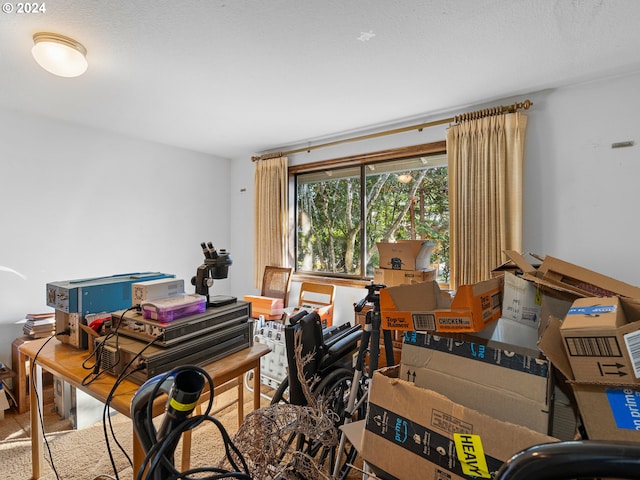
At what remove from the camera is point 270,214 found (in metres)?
3.97

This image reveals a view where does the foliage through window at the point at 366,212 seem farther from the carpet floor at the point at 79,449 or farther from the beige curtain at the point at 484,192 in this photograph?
the carpet floor at the point at 79,449

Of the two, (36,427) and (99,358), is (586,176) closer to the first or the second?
(99,358)

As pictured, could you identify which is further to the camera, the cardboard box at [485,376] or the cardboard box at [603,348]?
the cardboard box at [485,376]

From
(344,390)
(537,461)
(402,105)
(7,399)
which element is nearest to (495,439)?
(537,461)

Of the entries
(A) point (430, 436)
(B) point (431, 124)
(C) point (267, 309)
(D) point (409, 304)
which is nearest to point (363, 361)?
(D) point (409, 304)

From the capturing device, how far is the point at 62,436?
2.12 m

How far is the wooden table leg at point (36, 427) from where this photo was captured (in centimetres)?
161

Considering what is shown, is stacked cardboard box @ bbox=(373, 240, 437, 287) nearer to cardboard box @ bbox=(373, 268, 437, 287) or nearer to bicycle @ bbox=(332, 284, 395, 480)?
cardboard box @ bbox=(373, 268, 437, 287)

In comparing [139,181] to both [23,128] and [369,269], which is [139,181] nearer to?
[23,128]

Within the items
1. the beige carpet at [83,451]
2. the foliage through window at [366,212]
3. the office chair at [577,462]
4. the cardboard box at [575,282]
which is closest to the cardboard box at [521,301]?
the cardboard box at [575,282]

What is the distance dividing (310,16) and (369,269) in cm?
250

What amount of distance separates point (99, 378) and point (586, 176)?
323 cm

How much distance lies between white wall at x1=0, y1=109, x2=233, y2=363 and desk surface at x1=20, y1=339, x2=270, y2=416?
5.26 ft

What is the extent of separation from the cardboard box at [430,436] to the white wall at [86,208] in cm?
335
